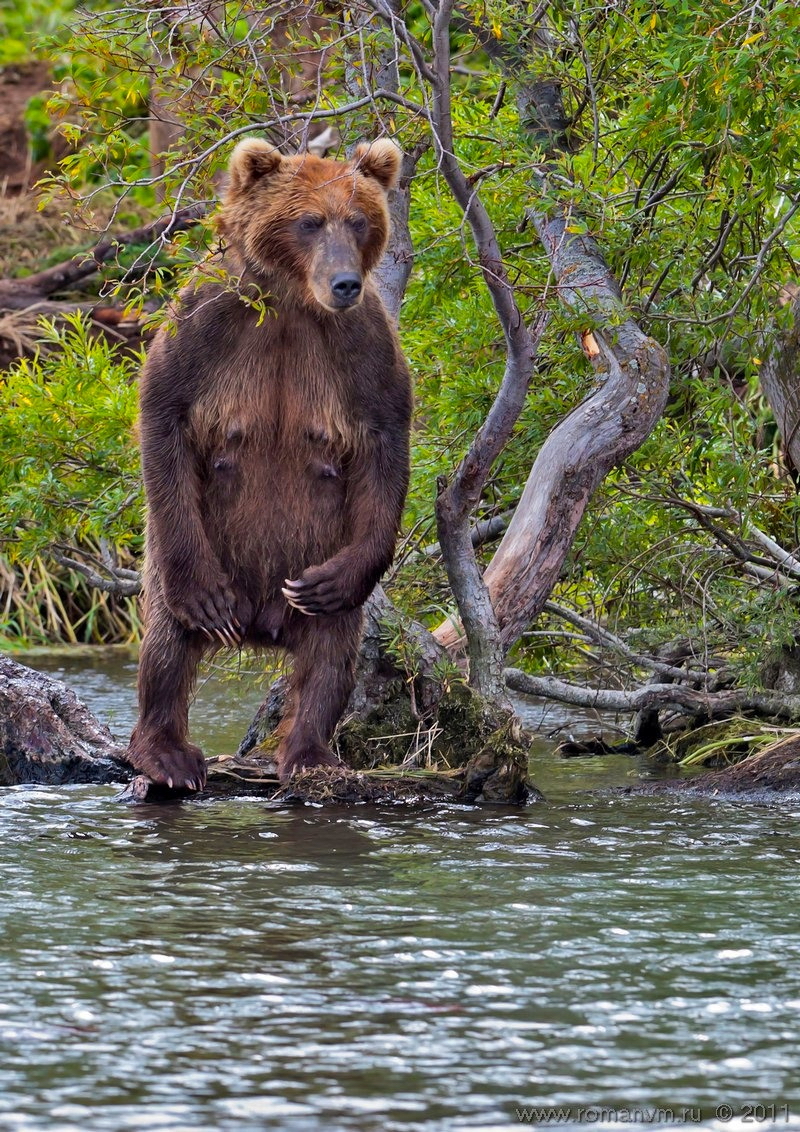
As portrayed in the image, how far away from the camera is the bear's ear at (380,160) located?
5918mm

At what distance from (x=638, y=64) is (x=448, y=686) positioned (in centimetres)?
254

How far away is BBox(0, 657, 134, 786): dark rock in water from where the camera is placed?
626cm

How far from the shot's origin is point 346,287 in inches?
220

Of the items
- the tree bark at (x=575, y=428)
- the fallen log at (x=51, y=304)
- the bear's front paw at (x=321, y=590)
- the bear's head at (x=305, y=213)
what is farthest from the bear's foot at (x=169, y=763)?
the fallen log at (x=51, y=304)

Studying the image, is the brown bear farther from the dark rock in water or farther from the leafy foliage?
the leafy foliage

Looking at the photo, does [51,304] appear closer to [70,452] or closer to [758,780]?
[70,452]

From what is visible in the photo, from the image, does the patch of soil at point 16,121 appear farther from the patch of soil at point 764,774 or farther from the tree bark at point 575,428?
the patch of soil at point 764,774

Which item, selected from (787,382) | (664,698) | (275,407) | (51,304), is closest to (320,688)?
(275,407)

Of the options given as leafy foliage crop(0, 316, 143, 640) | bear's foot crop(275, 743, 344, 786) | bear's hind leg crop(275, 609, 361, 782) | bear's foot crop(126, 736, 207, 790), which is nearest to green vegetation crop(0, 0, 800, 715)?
leafy foliage crop(0, 316, 143, 640)

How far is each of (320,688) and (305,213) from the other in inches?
67.9

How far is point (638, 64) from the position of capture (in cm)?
642

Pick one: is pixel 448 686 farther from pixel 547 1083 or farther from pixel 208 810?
pixel 547 1083

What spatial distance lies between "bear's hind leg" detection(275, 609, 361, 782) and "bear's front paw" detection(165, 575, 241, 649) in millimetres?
283

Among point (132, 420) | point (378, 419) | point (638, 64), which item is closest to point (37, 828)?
point (378, 419)
